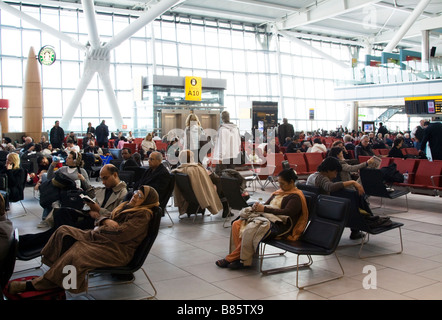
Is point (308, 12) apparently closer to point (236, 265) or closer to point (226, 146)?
point (226, 146)

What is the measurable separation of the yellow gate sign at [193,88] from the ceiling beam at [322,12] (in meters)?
11.1

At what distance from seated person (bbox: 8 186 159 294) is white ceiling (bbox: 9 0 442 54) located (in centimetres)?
2614

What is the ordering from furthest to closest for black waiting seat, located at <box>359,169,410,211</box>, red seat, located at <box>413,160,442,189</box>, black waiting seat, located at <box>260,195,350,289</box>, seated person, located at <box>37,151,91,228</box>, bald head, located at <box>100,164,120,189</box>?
1. red seat, located at <box>413,160,442,189</box>
2. black waiting seat, located at <box>359,169,410,211</box>
3. seated person, located at <box>37,151,91,228</box>
4. bald head, located at <box>100,164,120,189</box>
5. black waiting seat, located at <box>260,195,350,289</box>

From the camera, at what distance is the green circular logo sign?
905 inches

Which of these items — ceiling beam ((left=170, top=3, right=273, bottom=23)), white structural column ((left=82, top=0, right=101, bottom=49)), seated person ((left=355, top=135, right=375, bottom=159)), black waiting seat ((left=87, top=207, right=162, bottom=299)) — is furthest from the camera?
ceiling beam ((left=170, top=3, right=273, bottom=23))

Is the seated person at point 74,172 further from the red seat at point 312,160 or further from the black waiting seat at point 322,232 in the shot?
the red seat at point 312,160

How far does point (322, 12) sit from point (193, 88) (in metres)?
11.8

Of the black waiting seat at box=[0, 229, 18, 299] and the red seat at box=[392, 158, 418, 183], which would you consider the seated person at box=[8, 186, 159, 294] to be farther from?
the red seat at box=[392, 158, 418, 183]

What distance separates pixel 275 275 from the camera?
5270 millimetres

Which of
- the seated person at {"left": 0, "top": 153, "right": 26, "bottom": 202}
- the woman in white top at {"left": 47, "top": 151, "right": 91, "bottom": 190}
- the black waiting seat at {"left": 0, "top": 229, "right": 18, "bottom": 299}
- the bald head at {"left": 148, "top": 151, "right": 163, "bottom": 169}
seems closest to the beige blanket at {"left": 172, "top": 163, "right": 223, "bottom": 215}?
the bald head at {"left": 148, "top": 151, "right": 163, "bottom": 169}

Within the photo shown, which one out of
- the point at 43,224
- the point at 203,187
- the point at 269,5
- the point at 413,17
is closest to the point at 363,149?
the point at 203,187

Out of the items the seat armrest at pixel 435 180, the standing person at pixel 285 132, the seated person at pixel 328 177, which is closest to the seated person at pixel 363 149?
the seat armrest at pixel 435 180

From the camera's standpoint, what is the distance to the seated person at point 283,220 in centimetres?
537
